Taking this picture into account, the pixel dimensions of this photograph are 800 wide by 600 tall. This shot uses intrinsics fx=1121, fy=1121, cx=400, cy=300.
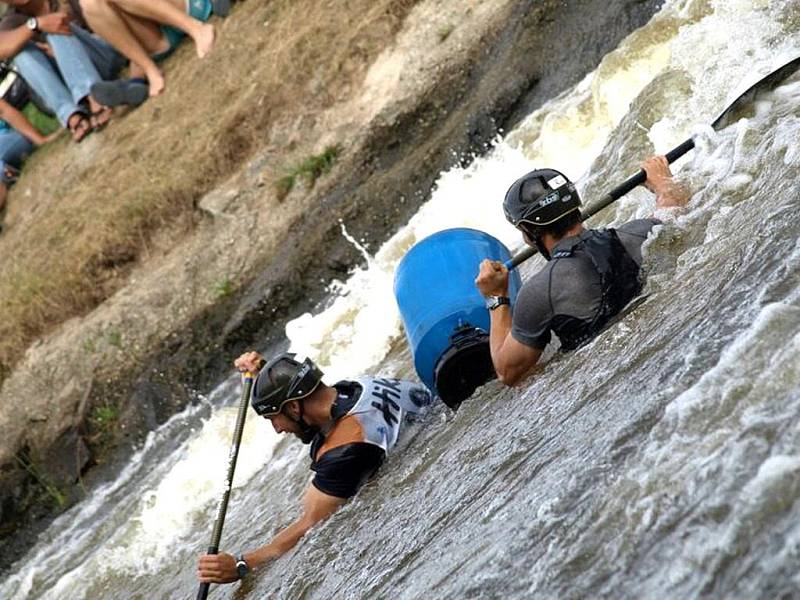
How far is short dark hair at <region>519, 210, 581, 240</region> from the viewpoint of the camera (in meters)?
4.36

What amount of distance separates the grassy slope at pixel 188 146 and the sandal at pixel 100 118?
451mm

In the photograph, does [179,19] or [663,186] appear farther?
[179,19]

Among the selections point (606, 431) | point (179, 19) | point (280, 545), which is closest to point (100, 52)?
point (179, 19)

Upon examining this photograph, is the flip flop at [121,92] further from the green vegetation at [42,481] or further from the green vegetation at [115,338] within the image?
the green vegetation at [42,481]

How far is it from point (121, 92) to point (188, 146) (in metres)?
1.55

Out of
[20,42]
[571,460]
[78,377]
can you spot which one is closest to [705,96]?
[571,460]

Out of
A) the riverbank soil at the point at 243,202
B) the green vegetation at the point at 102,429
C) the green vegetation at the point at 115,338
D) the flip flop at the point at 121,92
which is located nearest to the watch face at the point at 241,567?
the riverbank soil at the point at 243,202

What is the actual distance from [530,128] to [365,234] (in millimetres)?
1566

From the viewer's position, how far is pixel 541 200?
4320 millimetres

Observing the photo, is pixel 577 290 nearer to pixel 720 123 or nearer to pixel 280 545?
pixel 720 123

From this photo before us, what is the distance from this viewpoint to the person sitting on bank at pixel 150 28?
35.6ft

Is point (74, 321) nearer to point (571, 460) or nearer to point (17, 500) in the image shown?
point (17, 500)

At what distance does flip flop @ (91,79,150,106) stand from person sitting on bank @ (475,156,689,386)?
767cm

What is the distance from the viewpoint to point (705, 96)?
588cm
